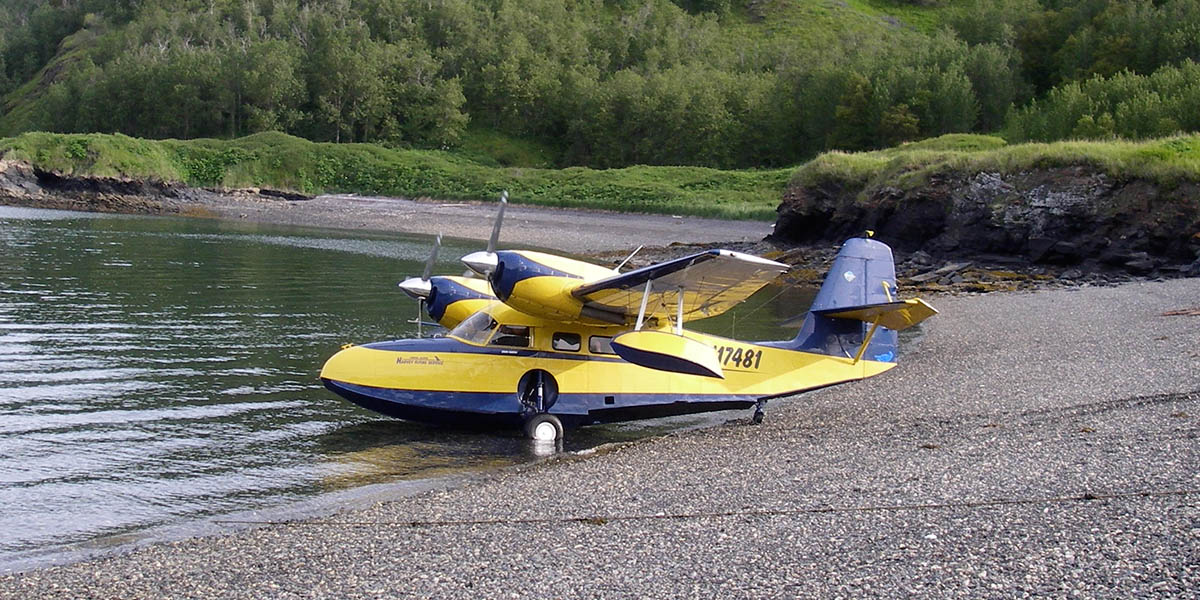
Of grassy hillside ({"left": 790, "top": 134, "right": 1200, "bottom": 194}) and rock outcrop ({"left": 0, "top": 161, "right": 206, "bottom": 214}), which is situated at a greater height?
grassy hillside ({"left": 790, "top": 134, "right": 1200, "bottom": 194})

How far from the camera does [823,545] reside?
849cm

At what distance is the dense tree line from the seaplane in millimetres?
42432

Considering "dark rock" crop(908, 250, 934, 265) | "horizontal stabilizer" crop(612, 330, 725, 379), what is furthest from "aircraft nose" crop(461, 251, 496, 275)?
"dark rock" crop(908, 250, 934, 265)

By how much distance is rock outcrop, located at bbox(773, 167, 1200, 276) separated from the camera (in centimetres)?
3412

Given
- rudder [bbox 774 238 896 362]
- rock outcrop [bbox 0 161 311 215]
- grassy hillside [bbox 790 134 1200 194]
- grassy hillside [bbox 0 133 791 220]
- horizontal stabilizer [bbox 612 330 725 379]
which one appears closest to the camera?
horizontal stabilizer [bbox 612 330 725 379]

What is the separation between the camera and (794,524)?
926cm

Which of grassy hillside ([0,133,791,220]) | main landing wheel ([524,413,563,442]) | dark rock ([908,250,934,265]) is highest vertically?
grassy hillside ([0,133,791,220])

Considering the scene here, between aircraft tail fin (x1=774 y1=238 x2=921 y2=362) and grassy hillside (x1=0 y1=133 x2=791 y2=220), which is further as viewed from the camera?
grassy hillside (x1=0 y1=133 x2=791 y2=220)

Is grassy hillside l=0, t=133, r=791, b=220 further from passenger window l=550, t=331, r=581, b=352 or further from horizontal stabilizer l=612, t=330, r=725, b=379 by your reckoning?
horizontal stabilizer l=612, t=330, r=725, b=379

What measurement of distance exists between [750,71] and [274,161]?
54.4 meters

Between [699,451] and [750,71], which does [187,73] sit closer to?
[750,71]

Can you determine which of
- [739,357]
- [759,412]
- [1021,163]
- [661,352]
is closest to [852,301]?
[739,357]

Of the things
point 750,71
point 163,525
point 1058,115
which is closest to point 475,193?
point 1058,115

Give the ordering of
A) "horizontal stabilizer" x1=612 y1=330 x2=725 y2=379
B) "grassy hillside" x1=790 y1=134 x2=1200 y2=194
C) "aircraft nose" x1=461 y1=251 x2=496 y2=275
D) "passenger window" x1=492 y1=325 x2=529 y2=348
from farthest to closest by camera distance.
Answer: "grassy hillside" x1=790 y1=134 x2=1200 y2=194, "passenger window" x1=492 y1=325 x2=529 y2=348, "aircraft nose" x1=461 y1=251 x2=496 y2=275, "horizontal stabilizer" x1=612 y1=330 x2=725 y2=379
